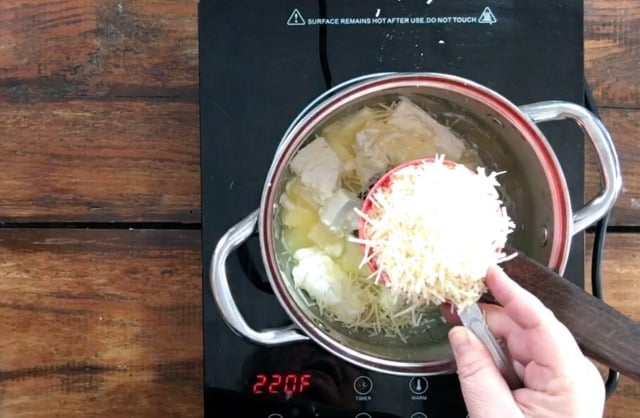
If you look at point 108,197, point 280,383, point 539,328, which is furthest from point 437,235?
point 108,197

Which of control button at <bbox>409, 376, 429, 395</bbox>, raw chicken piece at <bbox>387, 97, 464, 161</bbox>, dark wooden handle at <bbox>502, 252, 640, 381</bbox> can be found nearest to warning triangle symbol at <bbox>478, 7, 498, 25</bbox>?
raw chicken piece at <bbox>387, 97, 464, 161</bbox>

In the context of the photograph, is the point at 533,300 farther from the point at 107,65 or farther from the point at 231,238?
the point at 107,65

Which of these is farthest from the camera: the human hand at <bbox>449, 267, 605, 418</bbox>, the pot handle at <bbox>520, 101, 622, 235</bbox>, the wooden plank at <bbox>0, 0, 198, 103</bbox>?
the wooden plank at <bbox>0, 0, 198, 103</bbox>

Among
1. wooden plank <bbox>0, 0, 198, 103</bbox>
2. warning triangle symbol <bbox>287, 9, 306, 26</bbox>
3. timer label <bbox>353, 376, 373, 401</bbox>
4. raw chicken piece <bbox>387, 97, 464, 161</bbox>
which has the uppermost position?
warning triangle symbol <bbox>287, 9, 306, 26</bbox>

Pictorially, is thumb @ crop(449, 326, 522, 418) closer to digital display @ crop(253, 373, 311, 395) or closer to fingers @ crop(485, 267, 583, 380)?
fingers @ crop(485, 267, 583, 380)

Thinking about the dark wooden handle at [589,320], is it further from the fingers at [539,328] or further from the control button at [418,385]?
the control button at [418,385]

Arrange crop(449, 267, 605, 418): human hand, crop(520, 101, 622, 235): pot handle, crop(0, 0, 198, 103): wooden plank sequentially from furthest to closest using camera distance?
1. crop(0, 0, 198, 103): wooden plank
2. crop(520, 101, 622, 235): pot handle
3. crop(449, 267, 605, 418): human hand

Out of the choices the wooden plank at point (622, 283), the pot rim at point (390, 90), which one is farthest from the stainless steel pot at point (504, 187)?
the wooden plank at point (622, 283)

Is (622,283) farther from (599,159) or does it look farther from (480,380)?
(480,380)
